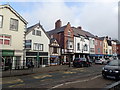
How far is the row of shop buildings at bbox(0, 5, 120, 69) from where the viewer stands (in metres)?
18.7

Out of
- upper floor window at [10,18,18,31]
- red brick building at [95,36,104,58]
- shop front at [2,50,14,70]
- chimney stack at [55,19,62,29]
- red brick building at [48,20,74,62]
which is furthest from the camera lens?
red brick building at [95,36,104,58]

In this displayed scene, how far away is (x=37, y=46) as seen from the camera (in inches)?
A: 957

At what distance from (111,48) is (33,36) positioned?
41993mm

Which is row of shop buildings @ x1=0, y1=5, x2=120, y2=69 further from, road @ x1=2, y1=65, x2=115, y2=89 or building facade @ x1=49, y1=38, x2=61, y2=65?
road @ x1=2, y1=65, x2=115, y2=89

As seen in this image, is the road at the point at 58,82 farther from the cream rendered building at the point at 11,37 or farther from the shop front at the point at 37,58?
the shop front at the point at 37,58

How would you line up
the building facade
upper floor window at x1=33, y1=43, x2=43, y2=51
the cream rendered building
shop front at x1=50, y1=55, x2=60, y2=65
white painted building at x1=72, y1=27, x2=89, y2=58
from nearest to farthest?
the cream rendered building → upper floor window at x1=33, y1=43, x2=43, y2=51 → shop front at x1=50, y1=55, x2=60, y2=65 → the building facade → white painted building at x1=72, y1=27, x2=89, y2=58

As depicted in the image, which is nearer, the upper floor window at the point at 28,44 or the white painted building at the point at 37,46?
the upper floor window at the point at 28,44

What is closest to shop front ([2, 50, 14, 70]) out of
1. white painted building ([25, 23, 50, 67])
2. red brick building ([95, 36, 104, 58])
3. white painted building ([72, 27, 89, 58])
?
white painted building ([25, 23, 50, 67])

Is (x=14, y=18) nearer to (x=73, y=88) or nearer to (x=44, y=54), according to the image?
(x=44, y=54)

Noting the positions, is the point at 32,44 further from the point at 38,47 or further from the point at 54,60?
the point at 54,60

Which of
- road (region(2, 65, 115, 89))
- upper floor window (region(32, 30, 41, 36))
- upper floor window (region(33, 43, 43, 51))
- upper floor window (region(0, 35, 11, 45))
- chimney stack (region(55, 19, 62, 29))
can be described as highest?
chimney stack (region(55, 19, 62, 29))

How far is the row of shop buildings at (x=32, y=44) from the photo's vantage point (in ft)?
61.4

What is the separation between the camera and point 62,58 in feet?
98.4

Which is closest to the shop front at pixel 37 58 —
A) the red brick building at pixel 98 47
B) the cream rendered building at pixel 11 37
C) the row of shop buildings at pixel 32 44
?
the row of shop buildings at pixel 32 44
